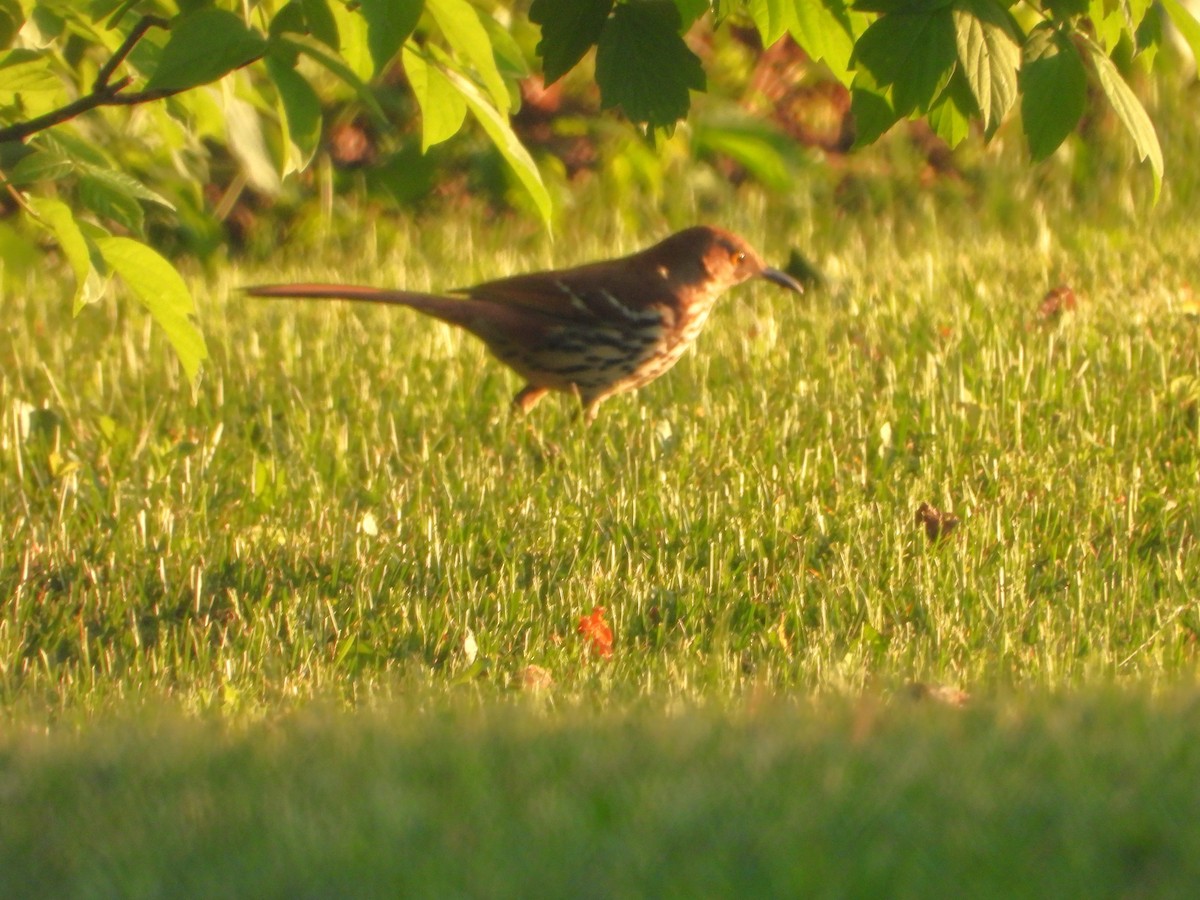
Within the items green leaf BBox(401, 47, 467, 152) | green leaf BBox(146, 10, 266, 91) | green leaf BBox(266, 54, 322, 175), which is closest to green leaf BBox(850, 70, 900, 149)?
green leaf BBox(401, 47, 467, 152)

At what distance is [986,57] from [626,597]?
5.35ft

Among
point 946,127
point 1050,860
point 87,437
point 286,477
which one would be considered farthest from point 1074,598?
point 87,437

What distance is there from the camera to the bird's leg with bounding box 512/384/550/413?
19.8ft

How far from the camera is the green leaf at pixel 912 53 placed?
3.31 metres

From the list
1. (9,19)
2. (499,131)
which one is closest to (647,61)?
(499,131)

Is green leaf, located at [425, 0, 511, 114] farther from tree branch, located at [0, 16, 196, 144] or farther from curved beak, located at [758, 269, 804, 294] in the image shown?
curved beak, located at [758, 269, 804, 294]

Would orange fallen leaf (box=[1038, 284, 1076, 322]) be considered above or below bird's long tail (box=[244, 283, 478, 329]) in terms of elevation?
above

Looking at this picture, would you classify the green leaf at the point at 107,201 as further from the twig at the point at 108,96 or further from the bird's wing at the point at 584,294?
the bird's wing at the point at 584,294

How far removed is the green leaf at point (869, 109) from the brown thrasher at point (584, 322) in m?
2.22

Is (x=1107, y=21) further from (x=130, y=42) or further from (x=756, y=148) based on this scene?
(x=756, y=148)

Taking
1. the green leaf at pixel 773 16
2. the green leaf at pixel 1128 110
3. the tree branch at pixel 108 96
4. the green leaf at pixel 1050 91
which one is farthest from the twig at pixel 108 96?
the green leaf at pixel 1128 110

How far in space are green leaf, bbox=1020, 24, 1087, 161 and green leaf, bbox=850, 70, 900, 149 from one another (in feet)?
0.97

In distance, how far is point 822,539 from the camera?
474 centimetres

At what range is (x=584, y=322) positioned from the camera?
586 centimetres
